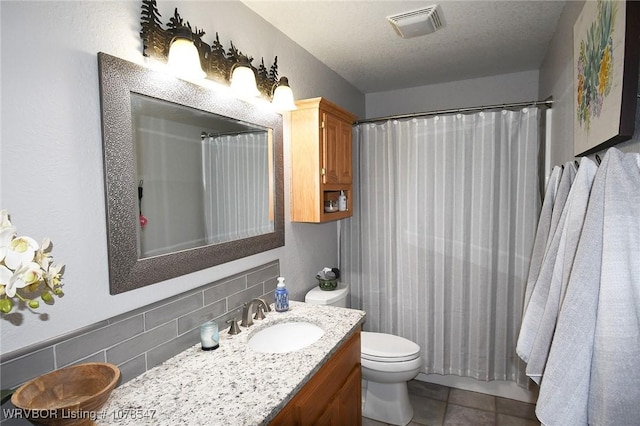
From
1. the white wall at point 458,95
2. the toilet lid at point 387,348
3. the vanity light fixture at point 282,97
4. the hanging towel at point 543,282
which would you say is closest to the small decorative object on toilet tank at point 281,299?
the toilet lid at point 387,348

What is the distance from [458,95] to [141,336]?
3.00 meters

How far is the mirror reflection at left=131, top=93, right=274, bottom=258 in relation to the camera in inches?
49.1

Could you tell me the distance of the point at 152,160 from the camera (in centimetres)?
127

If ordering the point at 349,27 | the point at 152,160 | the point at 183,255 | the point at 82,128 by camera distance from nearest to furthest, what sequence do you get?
1. the point at 82,128
2. the point at 152,160
3. the point at 183,255
4. the point at 349,27

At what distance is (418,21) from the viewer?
191 cm

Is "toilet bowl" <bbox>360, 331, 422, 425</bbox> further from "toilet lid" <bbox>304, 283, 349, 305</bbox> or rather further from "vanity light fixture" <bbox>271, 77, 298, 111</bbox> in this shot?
"vanity light fixture" <bbox>271, 77, 298, 111</bbox>

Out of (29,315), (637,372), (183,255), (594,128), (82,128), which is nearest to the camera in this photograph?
(637,372)

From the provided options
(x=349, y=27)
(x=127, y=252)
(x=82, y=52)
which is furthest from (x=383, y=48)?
(x=127, y=252)

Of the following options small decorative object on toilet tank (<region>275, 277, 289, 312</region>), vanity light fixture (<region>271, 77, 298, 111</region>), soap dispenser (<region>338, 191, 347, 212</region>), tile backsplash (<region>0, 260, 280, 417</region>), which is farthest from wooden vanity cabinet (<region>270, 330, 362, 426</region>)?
vanity light fixture (<region>271, 77, 298, 111</region>)

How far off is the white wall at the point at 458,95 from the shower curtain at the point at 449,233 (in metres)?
0.63

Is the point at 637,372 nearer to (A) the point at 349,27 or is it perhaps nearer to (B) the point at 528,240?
(B) the point at 528,240

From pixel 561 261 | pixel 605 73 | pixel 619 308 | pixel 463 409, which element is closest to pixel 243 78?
pixel 605 73

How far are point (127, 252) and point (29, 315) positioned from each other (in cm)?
30

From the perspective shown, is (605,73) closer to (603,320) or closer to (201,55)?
(603,320)
